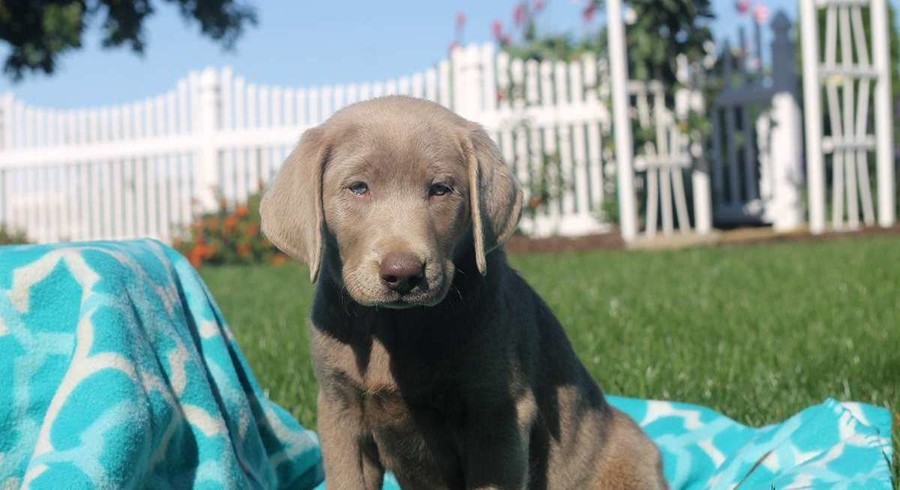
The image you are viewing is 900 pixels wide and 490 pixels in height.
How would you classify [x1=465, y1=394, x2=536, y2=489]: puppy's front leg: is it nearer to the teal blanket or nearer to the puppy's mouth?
the puppy's mouth

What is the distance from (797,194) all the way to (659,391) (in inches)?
436

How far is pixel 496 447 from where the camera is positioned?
2.71m

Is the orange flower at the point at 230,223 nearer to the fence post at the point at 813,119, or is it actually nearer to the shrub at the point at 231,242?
the shrub at the point at 231,242

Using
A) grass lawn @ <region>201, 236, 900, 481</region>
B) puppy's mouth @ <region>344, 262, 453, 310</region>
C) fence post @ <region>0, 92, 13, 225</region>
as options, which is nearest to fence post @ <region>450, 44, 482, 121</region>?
grass lawn @ <region>201, 236, 900, 481</region>

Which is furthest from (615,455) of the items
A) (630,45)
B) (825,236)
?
(630,45)

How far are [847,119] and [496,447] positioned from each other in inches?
504

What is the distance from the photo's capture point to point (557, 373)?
3.09 metres

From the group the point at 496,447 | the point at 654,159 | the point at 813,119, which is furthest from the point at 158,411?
the point at 813,119

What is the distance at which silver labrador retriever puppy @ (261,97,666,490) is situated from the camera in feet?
8.84

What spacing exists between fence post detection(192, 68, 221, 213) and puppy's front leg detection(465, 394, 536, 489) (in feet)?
47.7

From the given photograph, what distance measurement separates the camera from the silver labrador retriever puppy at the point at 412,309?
2.70m

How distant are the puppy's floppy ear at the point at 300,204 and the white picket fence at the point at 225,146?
403 inches

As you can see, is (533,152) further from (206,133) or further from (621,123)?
(206,133)

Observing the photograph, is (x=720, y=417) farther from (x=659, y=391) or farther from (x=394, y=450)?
(x=394, y=450)
